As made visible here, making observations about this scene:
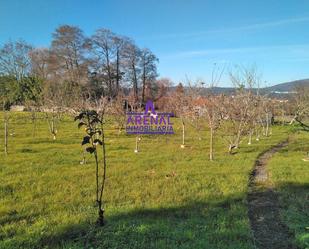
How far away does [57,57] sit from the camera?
27.3 meters

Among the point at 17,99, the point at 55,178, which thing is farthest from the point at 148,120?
the point at 17,99

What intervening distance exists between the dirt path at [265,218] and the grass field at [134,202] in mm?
168

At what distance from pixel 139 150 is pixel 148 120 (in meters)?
8.26

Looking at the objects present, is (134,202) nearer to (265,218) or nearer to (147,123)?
(265,218)

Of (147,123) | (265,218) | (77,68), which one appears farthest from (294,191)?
(77,68)

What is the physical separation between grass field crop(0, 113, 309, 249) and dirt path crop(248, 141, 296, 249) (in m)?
0.17

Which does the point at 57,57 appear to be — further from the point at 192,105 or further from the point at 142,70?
the point at 192,105

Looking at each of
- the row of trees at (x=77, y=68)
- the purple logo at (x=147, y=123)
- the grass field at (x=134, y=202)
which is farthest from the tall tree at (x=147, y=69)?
the grass field at (x=134, y=202)

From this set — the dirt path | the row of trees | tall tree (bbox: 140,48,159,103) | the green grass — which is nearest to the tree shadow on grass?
the dirt path

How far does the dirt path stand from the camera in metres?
3.41

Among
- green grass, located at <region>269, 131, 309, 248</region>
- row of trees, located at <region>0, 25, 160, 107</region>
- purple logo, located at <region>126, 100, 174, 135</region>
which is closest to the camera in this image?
green grass, located at <region>269, 131, 309, 248</region>

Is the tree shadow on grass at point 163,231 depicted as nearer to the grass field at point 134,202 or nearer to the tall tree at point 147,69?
the grass field at point 134,202

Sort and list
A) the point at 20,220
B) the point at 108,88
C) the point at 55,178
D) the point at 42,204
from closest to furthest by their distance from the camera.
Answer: the point at 20,220, the point at 42,204, the point at 55,178, the point at 108,88

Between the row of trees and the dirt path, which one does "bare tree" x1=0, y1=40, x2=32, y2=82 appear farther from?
the dirt path
